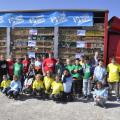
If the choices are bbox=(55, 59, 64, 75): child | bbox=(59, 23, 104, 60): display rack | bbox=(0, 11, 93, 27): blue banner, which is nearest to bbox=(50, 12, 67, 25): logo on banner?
bbox=(0, 11, 93, 27): blue banner

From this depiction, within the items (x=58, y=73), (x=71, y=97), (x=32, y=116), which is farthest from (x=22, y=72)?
(x=32, y=116)

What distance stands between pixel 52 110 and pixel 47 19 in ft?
17.9

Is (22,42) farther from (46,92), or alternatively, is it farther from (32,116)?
(32,116)

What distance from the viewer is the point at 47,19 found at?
1611 centimetres

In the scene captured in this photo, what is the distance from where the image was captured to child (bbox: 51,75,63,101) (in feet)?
42.4

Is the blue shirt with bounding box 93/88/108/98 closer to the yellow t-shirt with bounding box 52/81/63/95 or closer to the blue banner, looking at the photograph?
the yellow t-shirt with bounding box 52/81/63/95

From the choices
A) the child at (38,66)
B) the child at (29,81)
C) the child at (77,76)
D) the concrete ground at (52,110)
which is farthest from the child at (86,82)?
the child at (29,81)

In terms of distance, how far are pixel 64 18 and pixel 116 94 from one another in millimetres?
4462

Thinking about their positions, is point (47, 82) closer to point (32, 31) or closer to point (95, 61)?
point (95, 61)

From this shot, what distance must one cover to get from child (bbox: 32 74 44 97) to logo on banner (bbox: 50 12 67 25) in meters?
3.27

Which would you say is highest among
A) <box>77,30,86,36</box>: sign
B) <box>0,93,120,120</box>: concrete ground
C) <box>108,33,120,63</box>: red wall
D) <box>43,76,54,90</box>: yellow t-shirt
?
<box>77,30,86,36</box>: sign

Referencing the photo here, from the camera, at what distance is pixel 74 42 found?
52.3 ft

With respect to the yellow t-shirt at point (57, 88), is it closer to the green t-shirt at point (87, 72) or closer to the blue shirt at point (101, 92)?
the green t-shirt at point (87, 72)

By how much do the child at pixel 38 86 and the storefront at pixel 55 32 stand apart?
2.62 m
